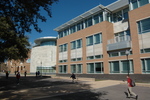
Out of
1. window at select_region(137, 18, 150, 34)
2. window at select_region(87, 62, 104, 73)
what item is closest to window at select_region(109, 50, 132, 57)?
window at select_region(87, 62, 104, 73)

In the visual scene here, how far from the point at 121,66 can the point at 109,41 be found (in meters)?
5.40

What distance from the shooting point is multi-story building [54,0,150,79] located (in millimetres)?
20516

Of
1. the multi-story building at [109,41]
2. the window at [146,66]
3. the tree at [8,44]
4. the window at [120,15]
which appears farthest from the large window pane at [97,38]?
the tree at [8,44]

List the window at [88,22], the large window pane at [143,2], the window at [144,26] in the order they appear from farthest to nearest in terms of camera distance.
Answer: the window at [88,22] → the large window pane at [143,2] → the window at [144,26]

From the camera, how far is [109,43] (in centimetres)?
2533

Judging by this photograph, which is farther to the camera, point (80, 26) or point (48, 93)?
point (80, 26)

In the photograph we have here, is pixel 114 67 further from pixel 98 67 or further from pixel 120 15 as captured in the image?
pixel 120 15

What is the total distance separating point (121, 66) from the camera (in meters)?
22.9

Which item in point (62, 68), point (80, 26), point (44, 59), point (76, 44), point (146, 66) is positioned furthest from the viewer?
point (44, 59)

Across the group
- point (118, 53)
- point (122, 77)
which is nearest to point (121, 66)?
point (122, 77)

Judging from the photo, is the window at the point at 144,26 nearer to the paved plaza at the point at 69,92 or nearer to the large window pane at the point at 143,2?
the large window pane at the point at 143,2

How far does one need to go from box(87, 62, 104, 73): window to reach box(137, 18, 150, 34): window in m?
9.64

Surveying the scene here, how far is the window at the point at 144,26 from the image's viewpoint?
65.7 ft

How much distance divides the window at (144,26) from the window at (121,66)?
5.24 metres
